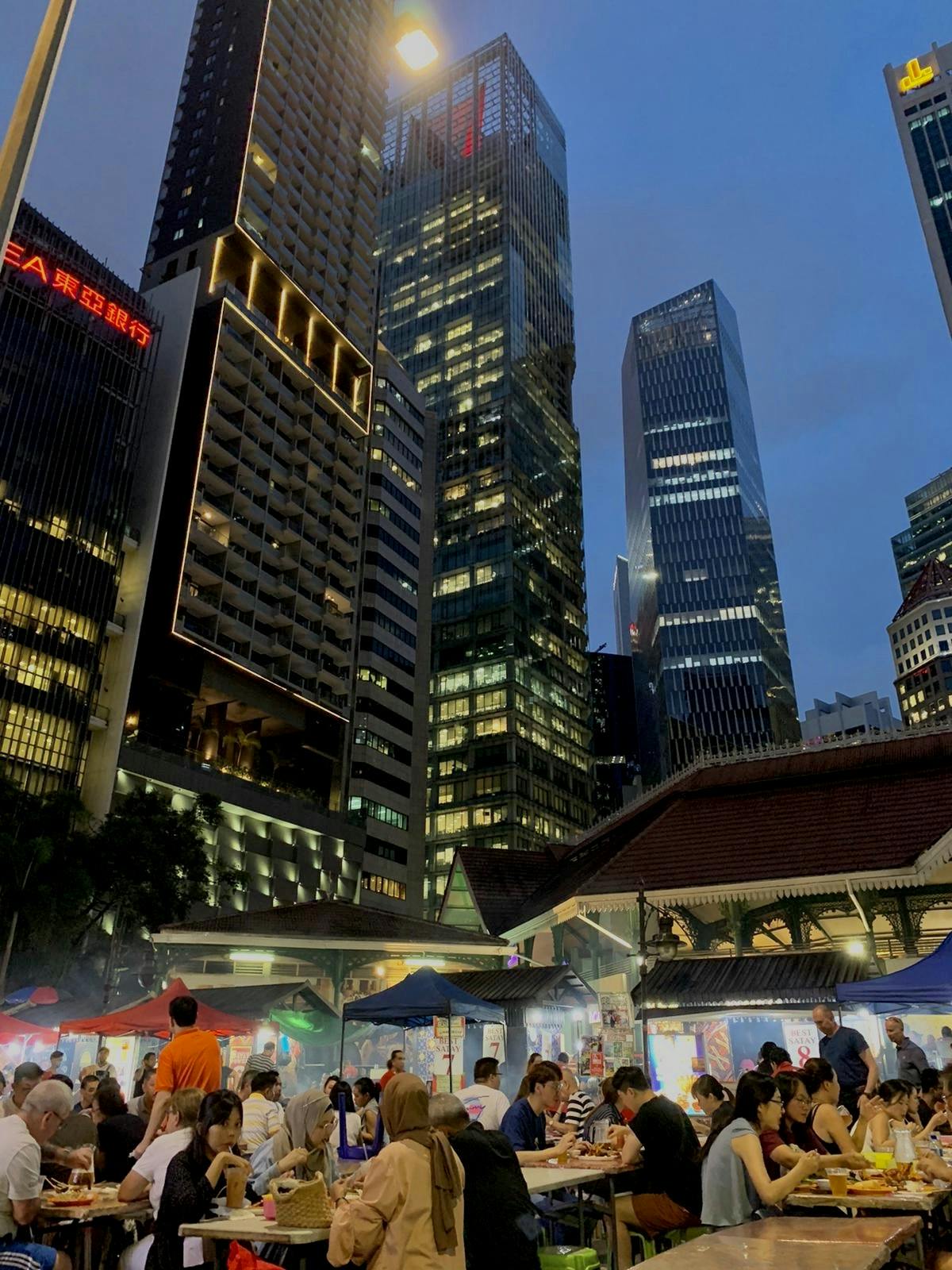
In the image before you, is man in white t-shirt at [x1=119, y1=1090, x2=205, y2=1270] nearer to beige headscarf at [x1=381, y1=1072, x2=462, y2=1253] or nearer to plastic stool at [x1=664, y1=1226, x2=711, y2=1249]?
beige headscarf at [x1=381, y1=1072, x2=462, y2=1253]

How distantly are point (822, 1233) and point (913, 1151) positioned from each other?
2732 millimetres

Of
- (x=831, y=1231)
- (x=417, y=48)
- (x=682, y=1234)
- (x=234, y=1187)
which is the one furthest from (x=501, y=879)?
(x=831, y=1231)

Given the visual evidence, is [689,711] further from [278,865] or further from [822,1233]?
[822,1233]

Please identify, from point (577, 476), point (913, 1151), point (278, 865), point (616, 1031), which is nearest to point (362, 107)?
point (577, 476)

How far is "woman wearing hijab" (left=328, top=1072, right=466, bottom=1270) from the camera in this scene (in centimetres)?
416

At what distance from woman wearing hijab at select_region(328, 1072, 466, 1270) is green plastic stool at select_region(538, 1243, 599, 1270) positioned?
206 centimetres

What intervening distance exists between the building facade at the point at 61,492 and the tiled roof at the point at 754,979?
4024cm

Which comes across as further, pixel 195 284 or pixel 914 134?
pixel 914 134

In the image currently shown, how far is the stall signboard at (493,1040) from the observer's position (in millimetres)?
19359

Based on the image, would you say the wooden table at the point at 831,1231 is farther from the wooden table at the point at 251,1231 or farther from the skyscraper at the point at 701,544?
the skyscraper at the point at 701,544

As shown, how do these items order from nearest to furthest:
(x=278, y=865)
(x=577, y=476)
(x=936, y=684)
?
(x=278, y=865), (x=577, y=476), (x=936, y=684)

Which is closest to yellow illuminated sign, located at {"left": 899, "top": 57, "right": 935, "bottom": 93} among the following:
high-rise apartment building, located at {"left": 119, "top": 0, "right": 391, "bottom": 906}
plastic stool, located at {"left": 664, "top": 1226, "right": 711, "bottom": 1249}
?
high-rise apartment building, located at {"left": 119, "top": 0, "right": 391, "bottom": 906}

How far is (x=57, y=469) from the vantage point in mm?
55312

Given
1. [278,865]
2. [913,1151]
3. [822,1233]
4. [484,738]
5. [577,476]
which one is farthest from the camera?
[577,476]
